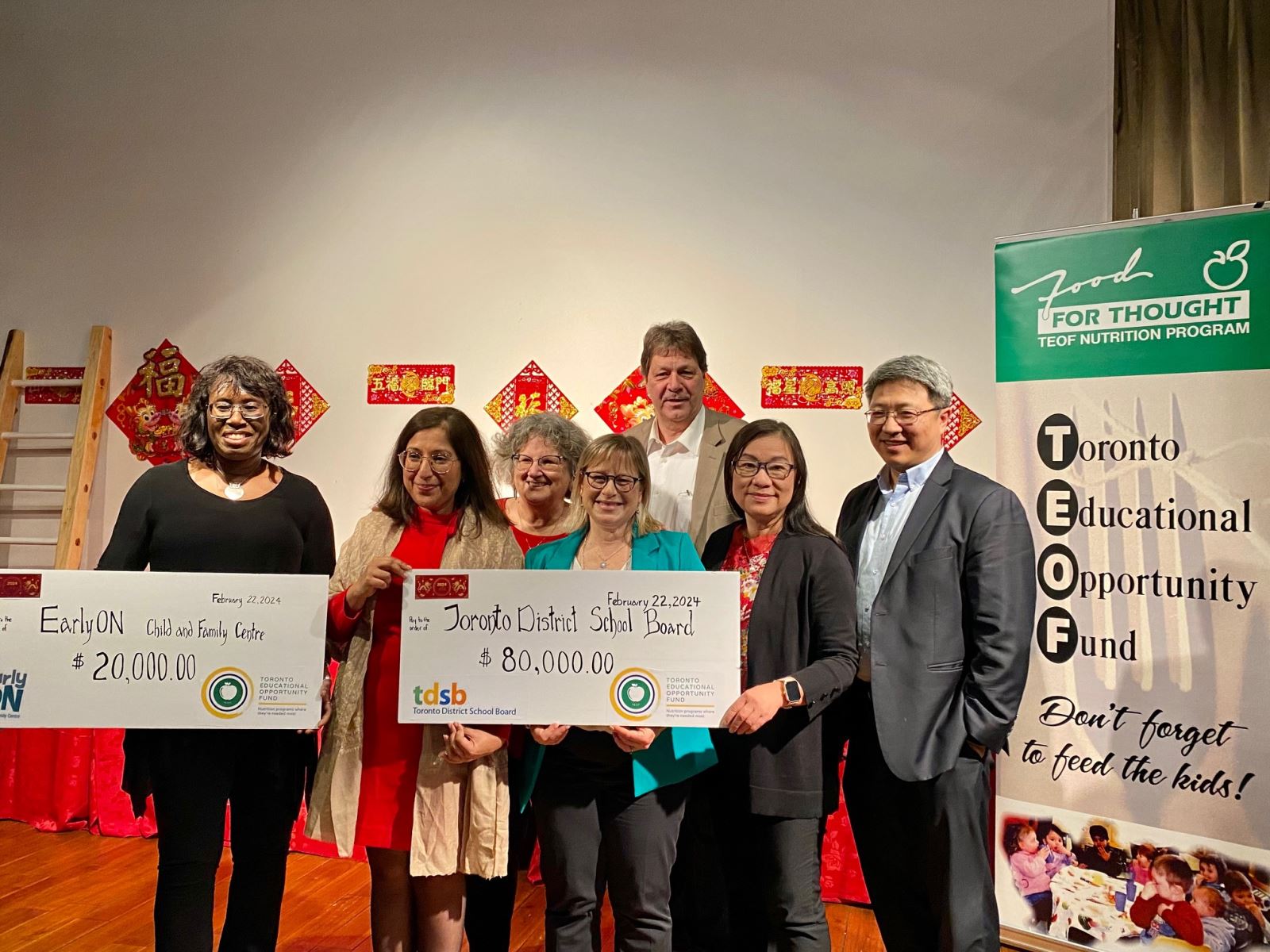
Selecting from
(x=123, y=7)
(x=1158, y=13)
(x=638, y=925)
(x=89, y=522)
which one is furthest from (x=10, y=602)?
(x=1158, y=13)

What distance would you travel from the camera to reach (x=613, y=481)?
204cm

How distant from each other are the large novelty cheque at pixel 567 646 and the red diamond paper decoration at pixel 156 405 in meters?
2.87

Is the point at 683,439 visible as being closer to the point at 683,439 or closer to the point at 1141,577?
the point at 683,439

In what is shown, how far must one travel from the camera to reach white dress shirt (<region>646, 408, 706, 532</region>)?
2795 millimetres

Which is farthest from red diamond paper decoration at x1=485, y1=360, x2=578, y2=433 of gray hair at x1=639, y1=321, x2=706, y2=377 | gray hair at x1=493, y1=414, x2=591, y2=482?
gray hair at x1=493, y1=414, x2=591, y2=482

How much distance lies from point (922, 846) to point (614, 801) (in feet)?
2.36

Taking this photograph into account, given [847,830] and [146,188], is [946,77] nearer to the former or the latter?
[847,830]

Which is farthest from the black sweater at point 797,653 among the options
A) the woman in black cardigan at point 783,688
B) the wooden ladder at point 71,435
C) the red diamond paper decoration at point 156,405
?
the wooden ladder at point 71,435

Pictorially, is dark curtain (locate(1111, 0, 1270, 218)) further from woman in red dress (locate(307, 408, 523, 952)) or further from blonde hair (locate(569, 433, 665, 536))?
woman in red dress (locate(307, 408, 523, 952))

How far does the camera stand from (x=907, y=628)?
82.4 inches

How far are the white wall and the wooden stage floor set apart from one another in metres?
1.33

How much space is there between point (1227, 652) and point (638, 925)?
5.90ft

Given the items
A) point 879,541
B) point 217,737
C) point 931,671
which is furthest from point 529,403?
point 931,671

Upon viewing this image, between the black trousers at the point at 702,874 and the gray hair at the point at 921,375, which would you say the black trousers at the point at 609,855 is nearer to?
the black trousers at the point at 702,874
